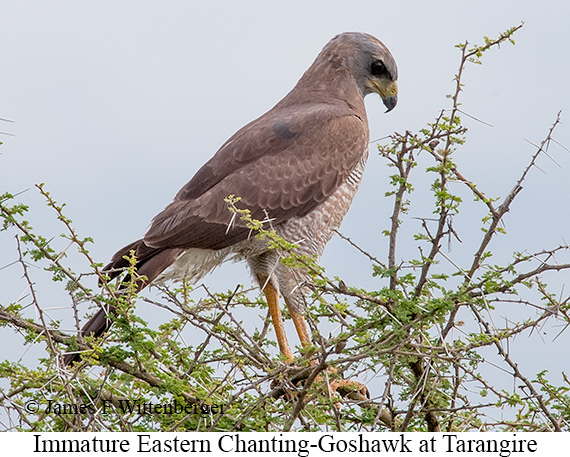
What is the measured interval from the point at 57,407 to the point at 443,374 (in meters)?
1.79

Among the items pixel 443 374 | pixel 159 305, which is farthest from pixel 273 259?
pixel 443 374

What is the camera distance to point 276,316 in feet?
18.1

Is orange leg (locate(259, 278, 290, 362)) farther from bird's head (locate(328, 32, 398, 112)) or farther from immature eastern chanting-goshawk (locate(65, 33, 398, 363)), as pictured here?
bird's head (locate(328, 32, 398, 112))

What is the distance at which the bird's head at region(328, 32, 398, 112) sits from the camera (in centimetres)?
596

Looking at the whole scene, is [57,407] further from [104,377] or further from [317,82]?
[317,82]

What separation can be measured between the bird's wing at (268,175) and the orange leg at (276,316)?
0.58 m

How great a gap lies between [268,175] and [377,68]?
1286 millimetres

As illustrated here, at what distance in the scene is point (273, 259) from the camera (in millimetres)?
5434

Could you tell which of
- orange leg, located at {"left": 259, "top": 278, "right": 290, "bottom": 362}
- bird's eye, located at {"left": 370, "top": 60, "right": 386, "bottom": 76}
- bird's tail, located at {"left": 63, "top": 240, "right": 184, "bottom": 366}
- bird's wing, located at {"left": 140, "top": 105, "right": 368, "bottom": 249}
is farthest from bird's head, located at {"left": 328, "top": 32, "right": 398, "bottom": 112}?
bird's tail, located at {"left": 63, "top": 240, "right": 184, "bottom": 366}

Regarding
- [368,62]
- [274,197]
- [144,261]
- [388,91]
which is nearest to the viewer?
[144,261]

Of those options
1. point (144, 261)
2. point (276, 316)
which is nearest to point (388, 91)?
point (276, 316)

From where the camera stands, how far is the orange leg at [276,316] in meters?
5.52

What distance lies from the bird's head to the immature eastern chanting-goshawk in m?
0.27

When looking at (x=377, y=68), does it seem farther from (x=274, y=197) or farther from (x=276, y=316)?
(x=276, y=316)
